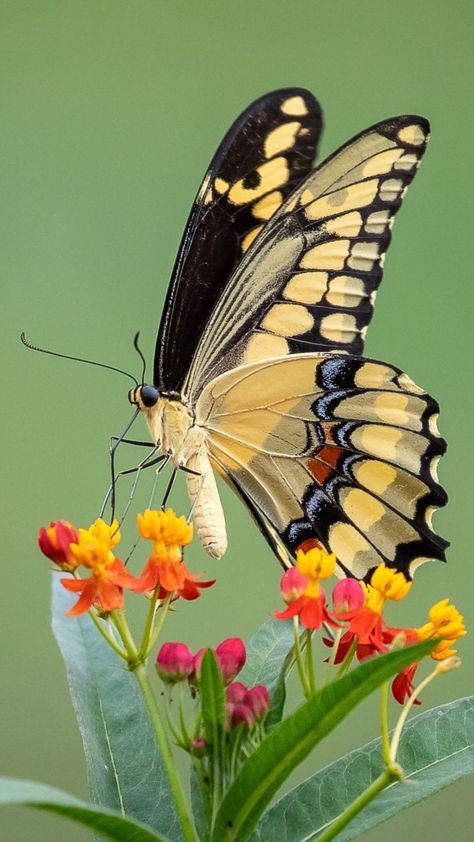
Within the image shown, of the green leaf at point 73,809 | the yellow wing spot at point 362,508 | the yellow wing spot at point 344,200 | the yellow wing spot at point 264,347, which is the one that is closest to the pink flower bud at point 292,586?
the green leaf at point 73,809

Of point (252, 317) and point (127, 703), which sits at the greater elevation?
point (252, 317)

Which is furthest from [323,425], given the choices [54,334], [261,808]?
[54,334]

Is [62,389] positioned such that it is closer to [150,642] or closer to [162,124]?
[162,124]

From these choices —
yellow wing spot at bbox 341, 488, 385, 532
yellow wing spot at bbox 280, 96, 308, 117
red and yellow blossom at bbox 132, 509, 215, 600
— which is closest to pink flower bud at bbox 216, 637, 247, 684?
red and yellow blossom at bbox 132, 509, 215, 600

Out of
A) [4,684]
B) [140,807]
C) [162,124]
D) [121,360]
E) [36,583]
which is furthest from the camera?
[162,124]

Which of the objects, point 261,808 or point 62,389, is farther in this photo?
point 62,389

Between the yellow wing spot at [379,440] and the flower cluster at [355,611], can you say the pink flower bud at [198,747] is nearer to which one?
the flower cluster at [355,611]
